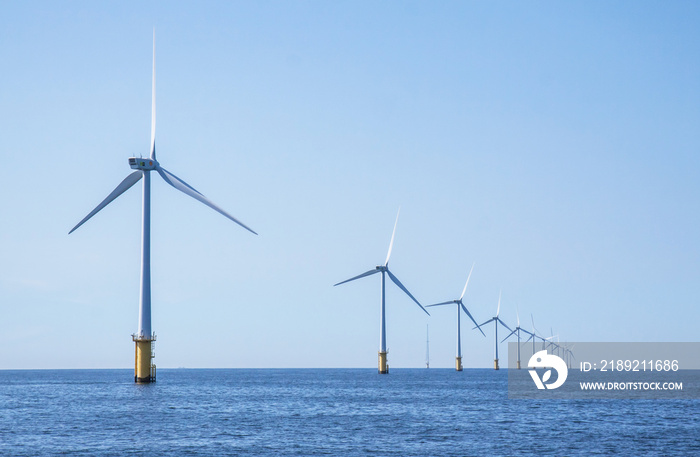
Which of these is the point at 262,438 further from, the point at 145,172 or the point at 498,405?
the point at 145,172

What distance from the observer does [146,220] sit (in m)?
116

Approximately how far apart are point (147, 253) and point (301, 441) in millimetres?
60424

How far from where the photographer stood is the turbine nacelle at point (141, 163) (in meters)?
119

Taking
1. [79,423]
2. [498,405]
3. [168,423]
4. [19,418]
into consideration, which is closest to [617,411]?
[498,405]

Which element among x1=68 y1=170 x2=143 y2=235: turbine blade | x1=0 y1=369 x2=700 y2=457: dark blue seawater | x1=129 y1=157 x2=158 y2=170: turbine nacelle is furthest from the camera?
x1=129 y1=157 x2=158 y2=170: turbine nacelle

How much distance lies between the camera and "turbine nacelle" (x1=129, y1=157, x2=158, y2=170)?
119375mm

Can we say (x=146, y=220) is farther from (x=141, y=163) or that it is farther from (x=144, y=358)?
(x=144, y=358)

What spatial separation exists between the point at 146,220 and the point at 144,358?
64.5ft

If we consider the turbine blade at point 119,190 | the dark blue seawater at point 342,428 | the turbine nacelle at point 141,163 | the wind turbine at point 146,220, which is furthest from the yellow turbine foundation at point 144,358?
the turbine nacelle at point 141,163

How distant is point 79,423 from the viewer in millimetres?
72812

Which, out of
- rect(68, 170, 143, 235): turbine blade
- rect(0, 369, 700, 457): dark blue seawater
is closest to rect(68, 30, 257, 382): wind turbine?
rect(68, 170, 143, 235): turbine blade

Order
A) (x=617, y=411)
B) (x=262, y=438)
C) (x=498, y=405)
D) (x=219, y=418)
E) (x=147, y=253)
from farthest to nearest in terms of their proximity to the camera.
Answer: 1. (x=147, y=253)
2. (x=498, y=405)
3. (x=617, y=411)
4. (x=219, y=418)
5. (x=262, y=438)

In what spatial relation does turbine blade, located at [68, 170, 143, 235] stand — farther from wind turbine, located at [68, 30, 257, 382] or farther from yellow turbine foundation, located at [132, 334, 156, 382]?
yellow turbine foundation, located at [132, 334, 156, 382]

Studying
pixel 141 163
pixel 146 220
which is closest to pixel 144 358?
pixel 146 220
